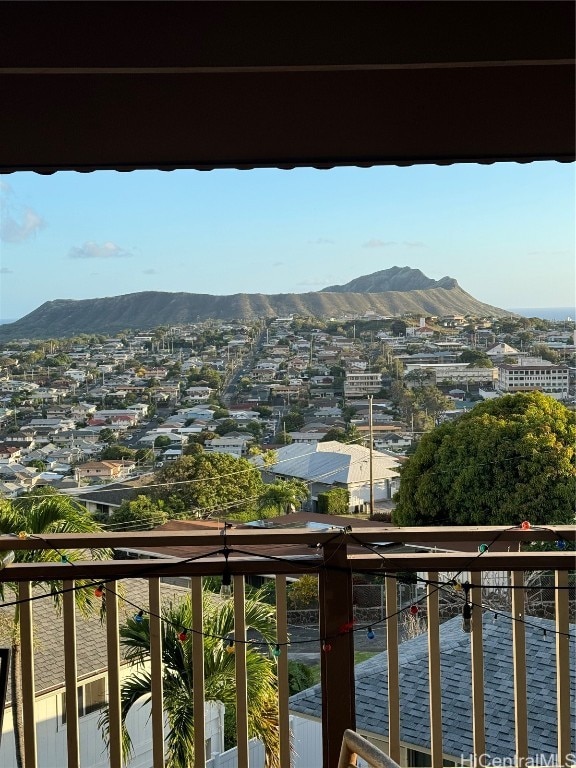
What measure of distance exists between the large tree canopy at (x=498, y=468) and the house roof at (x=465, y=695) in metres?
3.08

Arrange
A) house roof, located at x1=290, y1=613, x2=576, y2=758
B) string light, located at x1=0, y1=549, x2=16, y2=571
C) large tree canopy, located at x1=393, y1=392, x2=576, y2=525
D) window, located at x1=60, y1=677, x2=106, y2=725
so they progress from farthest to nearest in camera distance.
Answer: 1. large tree canopy, located at x1=393, y1=392, x2=576, y2=525
2. window, located at x1=60, y1=677, x2=106, y2=725
3. house roof, located at x1=290, y1=613, x2=576, y2=758
4. string light, located at x1=0, y1=549, x2=16, y2=571

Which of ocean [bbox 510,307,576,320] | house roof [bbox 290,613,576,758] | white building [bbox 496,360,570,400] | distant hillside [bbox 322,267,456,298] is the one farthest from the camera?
white building [bbox 496,360,570,400]

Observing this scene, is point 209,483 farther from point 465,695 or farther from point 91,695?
point 465,695

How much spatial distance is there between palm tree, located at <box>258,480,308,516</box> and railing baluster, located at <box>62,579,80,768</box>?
3331 mm

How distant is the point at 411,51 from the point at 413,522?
6067 millimetres

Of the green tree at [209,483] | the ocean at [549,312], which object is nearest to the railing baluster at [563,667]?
the ocean at [549,312]

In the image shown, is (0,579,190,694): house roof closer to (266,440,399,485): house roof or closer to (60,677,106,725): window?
(60,677,106,725): window

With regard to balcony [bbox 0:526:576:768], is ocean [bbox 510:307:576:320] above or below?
above

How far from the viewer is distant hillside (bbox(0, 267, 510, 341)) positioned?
4.62 metres

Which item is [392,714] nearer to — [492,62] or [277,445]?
[492,62]

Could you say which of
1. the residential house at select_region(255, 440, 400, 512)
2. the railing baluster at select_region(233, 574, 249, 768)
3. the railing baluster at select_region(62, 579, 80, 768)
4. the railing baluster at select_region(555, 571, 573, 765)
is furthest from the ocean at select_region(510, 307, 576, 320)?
the railing baluster at select_region(62, 579, 80, 768)

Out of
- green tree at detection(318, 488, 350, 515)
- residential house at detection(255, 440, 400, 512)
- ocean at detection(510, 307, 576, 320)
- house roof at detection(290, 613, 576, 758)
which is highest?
ocean at detection(510, 307, 576, 320)

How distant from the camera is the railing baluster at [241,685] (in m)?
1.57

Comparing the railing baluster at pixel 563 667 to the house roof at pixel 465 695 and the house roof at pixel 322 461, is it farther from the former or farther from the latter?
the house roof at pixel 322 461
